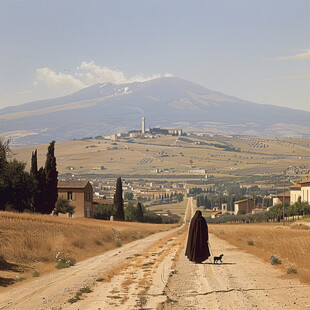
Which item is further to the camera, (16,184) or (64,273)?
(16,184)

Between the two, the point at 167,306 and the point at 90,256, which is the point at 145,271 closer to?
the point at 167,306

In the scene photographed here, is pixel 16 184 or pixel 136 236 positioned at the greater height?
pixel 16 184

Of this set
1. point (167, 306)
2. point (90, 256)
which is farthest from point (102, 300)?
point (90, 256)

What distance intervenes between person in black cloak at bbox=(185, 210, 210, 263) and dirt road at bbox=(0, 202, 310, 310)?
396mm

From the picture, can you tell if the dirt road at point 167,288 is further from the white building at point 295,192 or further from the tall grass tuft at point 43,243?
the white building at point 295,192

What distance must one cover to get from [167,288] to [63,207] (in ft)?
242

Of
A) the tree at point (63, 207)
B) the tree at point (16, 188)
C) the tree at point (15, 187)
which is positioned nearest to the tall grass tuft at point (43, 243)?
the tree at point (15, 187)

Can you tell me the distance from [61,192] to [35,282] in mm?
75630

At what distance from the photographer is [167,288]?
19000mm

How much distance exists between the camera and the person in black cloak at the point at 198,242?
26.7 m

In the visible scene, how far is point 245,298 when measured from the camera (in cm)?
1694

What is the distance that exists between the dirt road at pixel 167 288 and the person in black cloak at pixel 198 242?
396 mm

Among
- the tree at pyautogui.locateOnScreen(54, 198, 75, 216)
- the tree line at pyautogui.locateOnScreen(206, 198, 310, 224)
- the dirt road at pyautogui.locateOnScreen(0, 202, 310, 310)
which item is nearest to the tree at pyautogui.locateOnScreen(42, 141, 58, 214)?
the tree at pyautogui.locateOnScreen(54, 198, 75, 216)

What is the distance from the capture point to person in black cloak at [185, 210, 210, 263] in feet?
87.7
